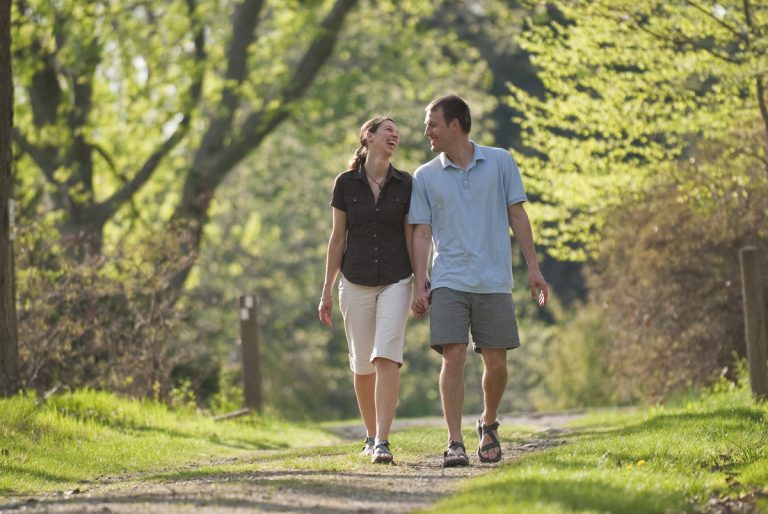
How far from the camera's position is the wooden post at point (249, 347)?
18.2 m

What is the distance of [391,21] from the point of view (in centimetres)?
3030

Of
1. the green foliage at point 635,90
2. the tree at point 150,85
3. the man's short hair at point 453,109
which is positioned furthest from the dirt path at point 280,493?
the tree at point 150,85

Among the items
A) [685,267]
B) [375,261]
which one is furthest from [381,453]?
[685,267]

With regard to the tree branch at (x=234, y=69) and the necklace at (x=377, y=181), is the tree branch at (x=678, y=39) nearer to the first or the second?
the necklace at (x=377, y=181)

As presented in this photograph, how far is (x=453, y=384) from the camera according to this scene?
9.20 meters

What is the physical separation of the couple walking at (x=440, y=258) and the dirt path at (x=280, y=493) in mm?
524

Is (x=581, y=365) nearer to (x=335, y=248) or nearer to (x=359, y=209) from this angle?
(x=335, y=248)

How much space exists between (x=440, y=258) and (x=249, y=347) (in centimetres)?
932

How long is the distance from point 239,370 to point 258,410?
6611mm

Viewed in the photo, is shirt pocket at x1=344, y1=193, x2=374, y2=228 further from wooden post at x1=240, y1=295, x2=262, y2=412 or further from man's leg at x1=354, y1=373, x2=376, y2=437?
wooden post at x1=240, y1=295, x2=262, y2=412

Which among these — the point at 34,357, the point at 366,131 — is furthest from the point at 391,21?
the point at 366,131

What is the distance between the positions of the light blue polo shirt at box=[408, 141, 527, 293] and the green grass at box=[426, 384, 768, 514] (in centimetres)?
125

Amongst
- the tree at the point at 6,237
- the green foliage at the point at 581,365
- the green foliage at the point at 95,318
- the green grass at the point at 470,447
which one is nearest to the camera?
the green grass at the point at 470,447

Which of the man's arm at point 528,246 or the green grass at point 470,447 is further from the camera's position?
the man's arm at point 528,246
